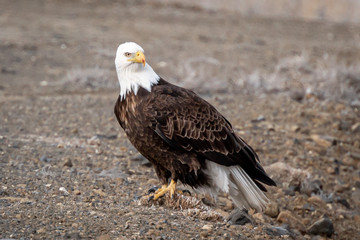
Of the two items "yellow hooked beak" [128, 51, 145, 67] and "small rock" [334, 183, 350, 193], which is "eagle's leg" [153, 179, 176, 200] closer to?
"yellow hooked beak" [128, 51, 145, 67]

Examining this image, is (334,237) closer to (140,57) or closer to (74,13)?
(140,57)

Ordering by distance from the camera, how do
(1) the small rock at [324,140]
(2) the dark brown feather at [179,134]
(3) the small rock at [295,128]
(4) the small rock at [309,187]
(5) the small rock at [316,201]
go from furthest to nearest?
(3) the small rock at [295,128] < (1) the small rock at [324,140] < (4) the small rock at [309,187] < (5) the small rock at [316,201] < (2) the dark brown feather at [179,134]

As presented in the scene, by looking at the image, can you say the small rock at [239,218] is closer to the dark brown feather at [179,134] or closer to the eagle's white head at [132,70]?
the dark brown feather at [179,134]

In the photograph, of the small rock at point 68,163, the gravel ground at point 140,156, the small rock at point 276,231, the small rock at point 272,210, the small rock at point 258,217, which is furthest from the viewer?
the small rock at point 68,163

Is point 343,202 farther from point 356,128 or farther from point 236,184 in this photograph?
point 236,184

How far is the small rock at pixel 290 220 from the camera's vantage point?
6.86m

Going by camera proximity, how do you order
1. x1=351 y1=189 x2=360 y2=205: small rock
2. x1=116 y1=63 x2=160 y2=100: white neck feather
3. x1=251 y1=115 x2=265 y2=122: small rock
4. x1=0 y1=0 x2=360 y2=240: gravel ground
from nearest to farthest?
x1=0 y1=0 x2=360 y2=240: gravel ground, x1=116 y1=63 x2=160 y2=100: white neck feather, x1=351 y1=189 x2=360 y2=205: small rock, x1=251 y1=115 x2=265 y2=122: small rock

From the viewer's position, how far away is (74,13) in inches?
827

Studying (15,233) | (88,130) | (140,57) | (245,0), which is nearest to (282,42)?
(245,0)

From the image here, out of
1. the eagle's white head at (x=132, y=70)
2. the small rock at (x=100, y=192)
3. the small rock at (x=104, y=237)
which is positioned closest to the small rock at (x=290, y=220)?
the small rock at (x=100, y=192)

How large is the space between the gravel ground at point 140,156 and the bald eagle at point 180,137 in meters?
0.26

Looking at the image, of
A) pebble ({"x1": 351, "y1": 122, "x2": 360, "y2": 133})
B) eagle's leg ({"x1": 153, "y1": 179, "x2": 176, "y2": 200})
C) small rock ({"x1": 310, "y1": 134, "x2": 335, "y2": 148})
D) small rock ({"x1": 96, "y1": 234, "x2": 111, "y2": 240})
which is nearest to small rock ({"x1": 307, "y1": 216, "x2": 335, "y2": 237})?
eagle's leg ({"x1": 153, "y1": 179, "x2": 176, "y2": 200})

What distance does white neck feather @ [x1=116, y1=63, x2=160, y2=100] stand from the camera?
19.0ft

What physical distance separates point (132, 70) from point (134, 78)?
11 cm
